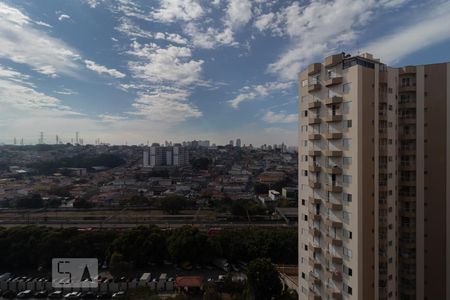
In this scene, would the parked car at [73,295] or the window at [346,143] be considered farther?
the parked car at [73,295]

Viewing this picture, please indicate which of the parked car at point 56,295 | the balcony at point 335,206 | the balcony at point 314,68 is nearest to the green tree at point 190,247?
the parked car at point 56,295

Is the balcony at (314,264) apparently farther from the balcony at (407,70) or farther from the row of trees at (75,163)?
the row of trees at (75,163)

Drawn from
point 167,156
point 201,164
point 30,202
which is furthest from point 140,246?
point 167,156

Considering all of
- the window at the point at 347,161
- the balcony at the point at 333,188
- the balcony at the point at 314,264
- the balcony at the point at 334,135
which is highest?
the balcony at the point at 334,135

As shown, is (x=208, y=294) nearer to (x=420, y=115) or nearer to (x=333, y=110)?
(x=333, y=110)

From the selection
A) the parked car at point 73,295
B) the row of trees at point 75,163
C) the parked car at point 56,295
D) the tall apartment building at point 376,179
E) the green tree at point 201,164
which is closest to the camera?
the tall apartment building at point 376,179

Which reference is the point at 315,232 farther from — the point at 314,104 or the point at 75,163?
the point at 75,163

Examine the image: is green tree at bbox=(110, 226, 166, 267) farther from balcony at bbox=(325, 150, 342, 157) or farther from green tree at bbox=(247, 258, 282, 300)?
balcony at bbox=(325, 150, 342, 157)
